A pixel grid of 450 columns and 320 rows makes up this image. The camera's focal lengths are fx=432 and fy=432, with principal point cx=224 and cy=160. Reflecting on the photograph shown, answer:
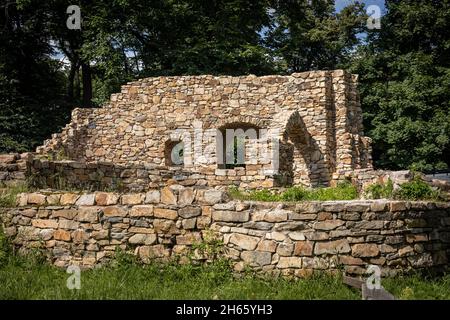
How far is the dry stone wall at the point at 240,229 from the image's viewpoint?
15.9 feet

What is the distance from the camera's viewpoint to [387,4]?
21.0m

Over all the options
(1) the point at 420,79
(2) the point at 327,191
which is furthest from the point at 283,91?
(1) the point at 420,79

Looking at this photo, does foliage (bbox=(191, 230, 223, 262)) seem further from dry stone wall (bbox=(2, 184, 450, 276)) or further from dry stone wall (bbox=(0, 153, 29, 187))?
dry stone wall (bbox=(0, 153, 29, 187))

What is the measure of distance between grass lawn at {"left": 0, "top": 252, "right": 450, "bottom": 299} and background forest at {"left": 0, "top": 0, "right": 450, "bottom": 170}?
490 inches

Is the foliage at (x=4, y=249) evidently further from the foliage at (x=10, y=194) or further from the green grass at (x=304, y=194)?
the green grass at (x=304, y=194)

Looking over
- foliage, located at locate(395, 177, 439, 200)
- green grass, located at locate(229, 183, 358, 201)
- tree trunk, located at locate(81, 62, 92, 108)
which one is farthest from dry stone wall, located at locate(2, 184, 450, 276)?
tree trunk, located at locate(81, 62, 92, 108)

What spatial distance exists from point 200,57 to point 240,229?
1415 cm

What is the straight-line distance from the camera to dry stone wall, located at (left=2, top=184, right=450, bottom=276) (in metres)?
4.86

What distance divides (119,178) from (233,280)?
17.1ft

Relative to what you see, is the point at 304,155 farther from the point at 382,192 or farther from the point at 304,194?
the point at 382,192

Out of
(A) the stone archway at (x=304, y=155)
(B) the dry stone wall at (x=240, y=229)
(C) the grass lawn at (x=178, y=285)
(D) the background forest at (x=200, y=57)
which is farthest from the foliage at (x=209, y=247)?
(D) the background forest at (x=200, y=57)

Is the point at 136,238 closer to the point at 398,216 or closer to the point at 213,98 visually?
the point at 398,216

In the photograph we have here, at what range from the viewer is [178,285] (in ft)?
15.5

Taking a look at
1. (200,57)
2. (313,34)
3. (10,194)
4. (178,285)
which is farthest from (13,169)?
(313,34)
